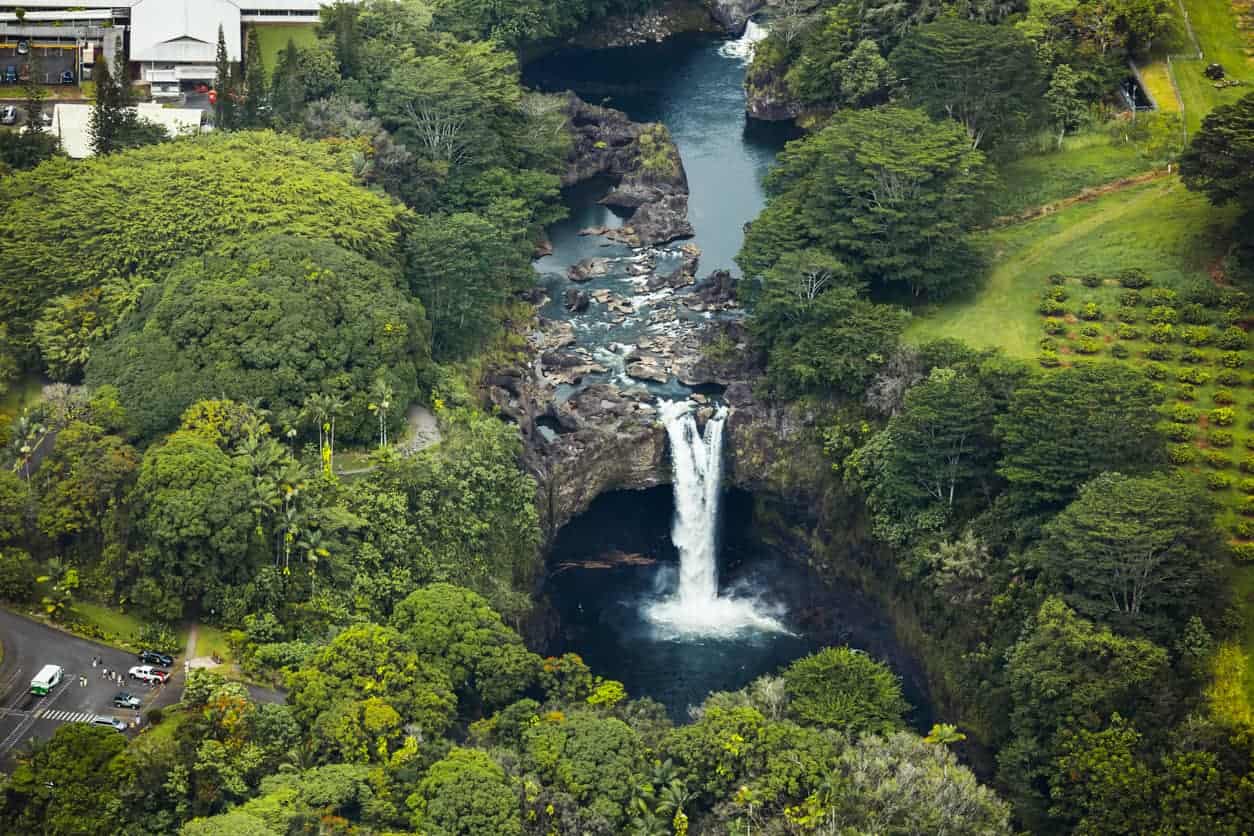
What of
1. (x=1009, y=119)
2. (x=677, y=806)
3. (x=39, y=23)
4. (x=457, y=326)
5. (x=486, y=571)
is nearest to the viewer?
(x=677, y=806)

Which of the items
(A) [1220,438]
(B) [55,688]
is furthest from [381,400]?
(A) [1220,438]

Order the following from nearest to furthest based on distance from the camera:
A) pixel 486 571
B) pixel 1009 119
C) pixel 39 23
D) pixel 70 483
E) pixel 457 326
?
pixel 70 483
pixel 486 571
pixel 457 326
pixel 1009 119
pixel 39 23

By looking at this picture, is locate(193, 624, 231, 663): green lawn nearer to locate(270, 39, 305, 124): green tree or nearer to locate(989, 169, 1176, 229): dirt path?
locate(270, 39, 305, 124): green tree

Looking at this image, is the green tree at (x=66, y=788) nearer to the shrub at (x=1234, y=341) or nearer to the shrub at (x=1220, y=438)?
the shrub at (x=1220, y=438)

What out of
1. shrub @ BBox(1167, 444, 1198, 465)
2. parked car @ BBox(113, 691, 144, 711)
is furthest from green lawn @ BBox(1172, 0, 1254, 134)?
parked car @ BBox(113, 691, 144, 711)

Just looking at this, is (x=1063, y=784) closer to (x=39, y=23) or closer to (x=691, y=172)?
(x=691, y=172)

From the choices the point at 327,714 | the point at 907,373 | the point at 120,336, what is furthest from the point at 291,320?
the point at 907,373

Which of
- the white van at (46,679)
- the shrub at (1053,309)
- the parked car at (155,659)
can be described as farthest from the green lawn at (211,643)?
the shrub at (1053,309)
